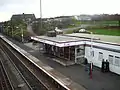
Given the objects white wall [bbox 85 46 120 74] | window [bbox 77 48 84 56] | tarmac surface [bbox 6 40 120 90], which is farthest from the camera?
window [bbox 77 48 84 56]

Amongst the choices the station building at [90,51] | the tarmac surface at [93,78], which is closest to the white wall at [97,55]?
the station building at [90,51]

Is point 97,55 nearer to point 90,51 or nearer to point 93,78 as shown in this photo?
point 90,51

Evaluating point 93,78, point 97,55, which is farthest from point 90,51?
point 93,78

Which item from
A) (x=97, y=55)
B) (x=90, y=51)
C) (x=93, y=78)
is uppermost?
(x=90, y=51)

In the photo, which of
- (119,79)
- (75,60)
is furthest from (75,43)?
(119,79)

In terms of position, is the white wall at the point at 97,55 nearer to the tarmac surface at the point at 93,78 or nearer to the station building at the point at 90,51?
the station building at the point at 90,51

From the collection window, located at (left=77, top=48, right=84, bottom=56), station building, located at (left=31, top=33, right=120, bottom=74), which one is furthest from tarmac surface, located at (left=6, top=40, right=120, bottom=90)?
window, located at (left=77, top=48, right=84, bottom=56)

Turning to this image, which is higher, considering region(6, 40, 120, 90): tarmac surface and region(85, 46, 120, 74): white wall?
region(85, 46, 120, 74): white wall

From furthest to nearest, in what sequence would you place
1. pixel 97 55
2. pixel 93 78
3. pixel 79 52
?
1. pixel 79 52
2. pixel 97 55
3. pixel 93 78

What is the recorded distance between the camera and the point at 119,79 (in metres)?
15.4

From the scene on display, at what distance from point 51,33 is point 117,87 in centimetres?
1680

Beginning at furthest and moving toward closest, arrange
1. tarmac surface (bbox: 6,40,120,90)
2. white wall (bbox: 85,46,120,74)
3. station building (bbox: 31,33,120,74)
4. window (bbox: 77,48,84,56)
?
window (bbox: 77,48,84,56) → station building (bbox: 31,33,120,74) → white wall (bbox: 85,46,120,74) → tarmac surface (bbox: 6,40,120,90)

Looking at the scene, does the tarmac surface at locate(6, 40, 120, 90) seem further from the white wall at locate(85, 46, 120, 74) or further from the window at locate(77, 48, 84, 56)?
the window at locate(77, 48, 84, 56)

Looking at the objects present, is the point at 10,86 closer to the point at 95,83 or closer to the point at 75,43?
the point at 95,83
